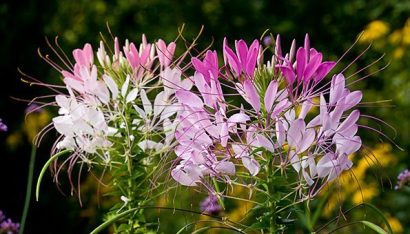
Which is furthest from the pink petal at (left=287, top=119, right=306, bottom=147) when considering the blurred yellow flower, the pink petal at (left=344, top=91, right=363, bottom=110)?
the blurred yellow flower

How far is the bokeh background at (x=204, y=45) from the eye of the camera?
441 cm

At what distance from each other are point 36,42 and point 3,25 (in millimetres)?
205

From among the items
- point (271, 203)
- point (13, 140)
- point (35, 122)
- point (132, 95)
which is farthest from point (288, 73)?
point (13, 140)

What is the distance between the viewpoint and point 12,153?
180 inches

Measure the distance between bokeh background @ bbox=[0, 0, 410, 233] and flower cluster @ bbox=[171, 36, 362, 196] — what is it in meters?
1.89

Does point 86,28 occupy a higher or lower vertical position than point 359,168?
higher

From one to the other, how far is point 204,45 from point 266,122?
4.13 meters

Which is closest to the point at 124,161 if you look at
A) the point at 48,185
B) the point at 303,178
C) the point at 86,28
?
the point at 303,178

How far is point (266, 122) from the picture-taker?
164cm

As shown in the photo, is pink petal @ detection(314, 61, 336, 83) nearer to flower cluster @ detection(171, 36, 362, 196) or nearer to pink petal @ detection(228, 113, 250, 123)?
flower cluster @ detection(171, 36, 362, 196)

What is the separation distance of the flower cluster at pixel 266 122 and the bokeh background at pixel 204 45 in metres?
1.89

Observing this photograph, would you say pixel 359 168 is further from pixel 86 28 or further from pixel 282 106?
pixel 282 106

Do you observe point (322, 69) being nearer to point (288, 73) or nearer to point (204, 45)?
point (288, 73)

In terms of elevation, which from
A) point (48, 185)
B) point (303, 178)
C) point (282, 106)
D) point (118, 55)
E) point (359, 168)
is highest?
point (118, 55)
